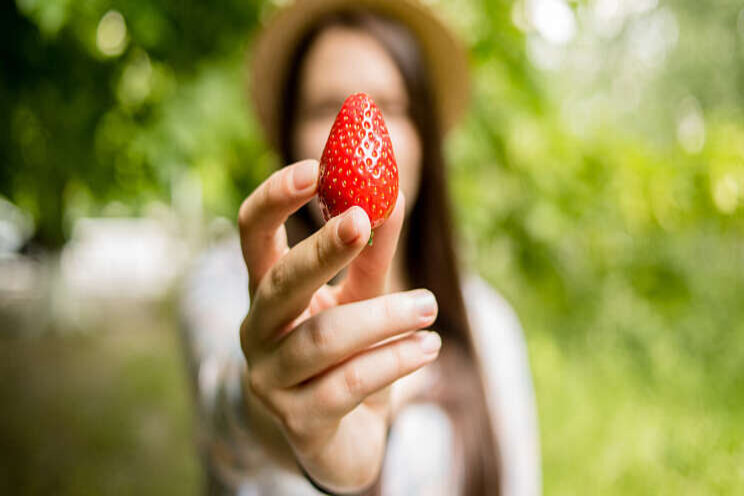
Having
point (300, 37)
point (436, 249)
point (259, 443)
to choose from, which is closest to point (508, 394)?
point (436, 249)

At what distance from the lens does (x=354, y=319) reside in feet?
2.13

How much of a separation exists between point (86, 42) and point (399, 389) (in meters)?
1.34

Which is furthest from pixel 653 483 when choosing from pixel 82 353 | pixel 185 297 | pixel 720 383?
pixel 82 353

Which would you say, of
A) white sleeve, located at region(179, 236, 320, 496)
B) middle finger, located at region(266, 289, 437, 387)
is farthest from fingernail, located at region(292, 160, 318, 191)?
white sleeve, located at region(179, 236, 320, 496)

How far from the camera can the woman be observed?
66 cm

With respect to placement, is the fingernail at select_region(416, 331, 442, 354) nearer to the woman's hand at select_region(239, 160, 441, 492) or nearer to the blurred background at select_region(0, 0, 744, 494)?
the woman's hand at select_region(239, 160, 441, 492)

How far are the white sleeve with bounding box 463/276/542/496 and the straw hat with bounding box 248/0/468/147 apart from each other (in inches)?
28.0

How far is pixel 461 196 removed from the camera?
242 cm

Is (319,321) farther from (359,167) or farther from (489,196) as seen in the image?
(489,196)

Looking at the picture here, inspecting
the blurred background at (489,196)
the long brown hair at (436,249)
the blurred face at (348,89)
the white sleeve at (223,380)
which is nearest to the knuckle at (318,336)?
the white sleeve at (223,380)

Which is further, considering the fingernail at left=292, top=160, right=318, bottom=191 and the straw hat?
the straw hat

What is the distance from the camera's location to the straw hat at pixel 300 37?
1594 mm

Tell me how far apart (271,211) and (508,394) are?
145 centimetres

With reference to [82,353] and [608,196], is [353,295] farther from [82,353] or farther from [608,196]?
[82,353]
